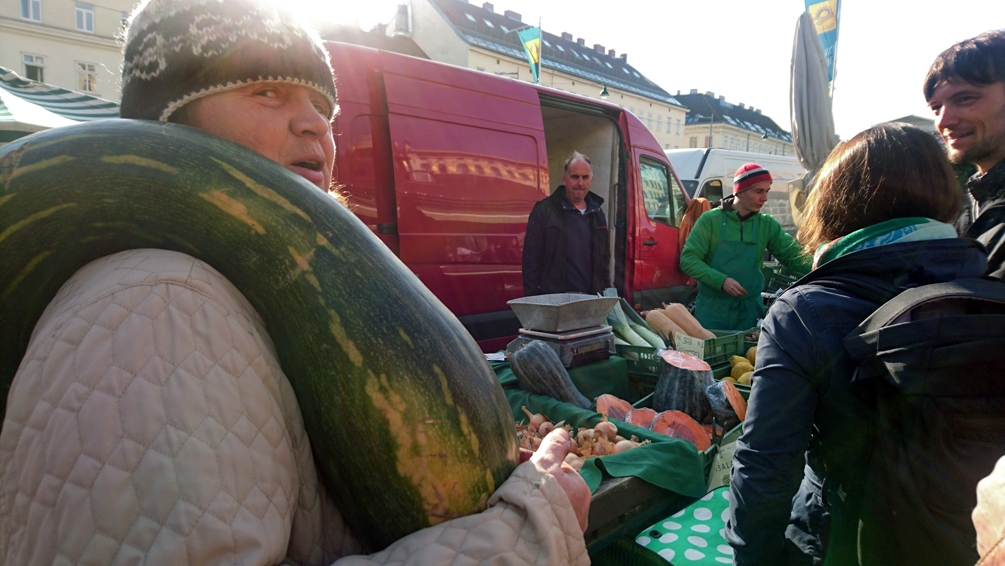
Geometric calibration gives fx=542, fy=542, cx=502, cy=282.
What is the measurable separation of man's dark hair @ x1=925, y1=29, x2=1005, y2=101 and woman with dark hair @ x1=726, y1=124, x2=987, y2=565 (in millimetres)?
979

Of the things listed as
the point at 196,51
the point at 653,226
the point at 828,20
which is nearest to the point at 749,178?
the point at 653,226

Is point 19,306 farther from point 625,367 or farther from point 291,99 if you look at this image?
point 625,367

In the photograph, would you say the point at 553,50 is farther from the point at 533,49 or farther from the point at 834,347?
the point at 834,347

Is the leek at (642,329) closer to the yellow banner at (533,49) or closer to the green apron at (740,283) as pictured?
the green apron at (740,283)

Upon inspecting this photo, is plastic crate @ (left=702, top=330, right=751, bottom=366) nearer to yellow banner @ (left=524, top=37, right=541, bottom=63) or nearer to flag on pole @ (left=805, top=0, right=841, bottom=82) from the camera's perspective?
flag on pole @ (left=805, top=0, right=841, bottom=82)

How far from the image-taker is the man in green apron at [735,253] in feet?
14.6

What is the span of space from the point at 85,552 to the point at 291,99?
85 cm

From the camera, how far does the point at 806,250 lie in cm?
192

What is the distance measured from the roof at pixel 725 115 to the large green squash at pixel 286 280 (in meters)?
A: 63.3

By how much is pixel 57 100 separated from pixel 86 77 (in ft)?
96.9

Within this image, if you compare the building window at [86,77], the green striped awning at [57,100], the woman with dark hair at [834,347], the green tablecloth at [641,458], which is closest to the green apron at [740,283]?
the green tablecloth at [641,458]

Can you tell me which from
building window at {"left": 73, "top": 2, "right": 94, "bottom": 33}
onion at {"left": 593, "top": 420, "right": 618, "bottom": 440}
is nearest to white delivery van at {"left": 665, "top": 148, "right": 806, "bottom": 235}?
onion at {"left": 593, "top": 420, "right": 618, "bottom": 440}

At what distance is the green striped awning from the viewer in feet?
19.5

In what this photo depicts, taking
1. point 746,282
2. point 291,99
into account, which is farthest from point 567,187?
point 291,99
